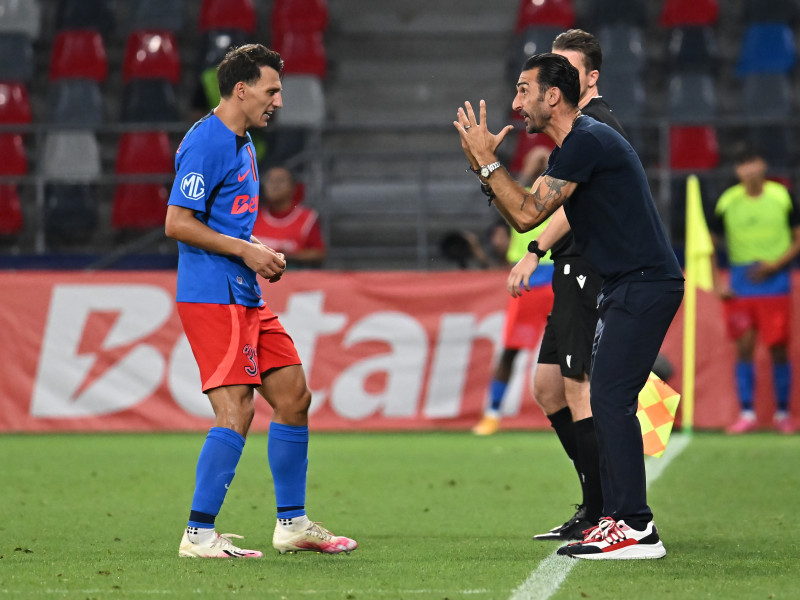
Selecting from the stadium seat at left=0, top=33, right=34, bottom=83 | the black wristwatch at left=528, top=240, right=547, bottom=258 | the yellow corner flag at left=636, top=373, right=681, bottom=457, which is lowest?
the yellow corner flag at left=636, top=373, right=681, bottom=457

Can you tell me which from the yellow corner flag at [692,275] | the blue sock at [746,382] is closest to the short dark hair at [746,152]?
the yellow corner flag at [692,275]

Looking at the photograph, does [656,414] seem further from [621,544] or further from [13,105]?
[13,105]

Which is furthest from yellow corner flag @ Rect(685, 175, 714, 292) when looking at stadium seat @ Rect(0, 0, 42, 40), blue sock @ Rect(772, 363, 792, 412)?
stadium seat @ Rect(0, 0, 42, 40)

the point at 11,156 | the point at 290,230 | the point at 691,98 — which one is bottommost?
the point at 290,230

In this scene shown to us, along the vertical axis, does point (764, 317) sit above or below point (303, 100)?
below

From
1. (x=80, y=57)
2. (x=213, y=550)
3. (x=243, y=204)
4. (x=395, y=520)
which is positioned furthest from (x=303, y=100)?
(x=213, y=550)

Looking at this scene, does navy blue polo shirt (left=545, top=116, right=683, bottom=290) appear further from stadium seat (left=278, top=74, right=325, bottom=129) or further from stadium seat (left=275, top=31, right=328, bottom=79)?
stadium seat (left=275, top=31, right=328, bottom=79)

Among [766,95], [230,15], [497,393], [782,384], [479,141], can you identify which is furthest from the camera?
[230,15]

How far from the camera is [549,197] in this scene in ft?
16.3

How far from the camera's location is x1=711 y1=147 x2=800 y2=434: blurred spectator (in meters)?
11.3

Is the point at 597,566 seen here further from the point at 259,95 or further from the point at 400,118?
the point at 400,118

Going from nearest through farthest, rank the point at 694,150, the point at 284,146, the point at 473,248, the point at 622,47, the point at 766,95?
the point at 473,248, the point at 284,146, the point at 694,150, the point at 766,95, the point at 622,47

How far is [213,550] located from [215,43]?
12.1 meters

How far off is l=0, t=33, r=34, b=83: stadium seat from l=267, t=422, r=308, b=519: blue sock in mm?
12260
